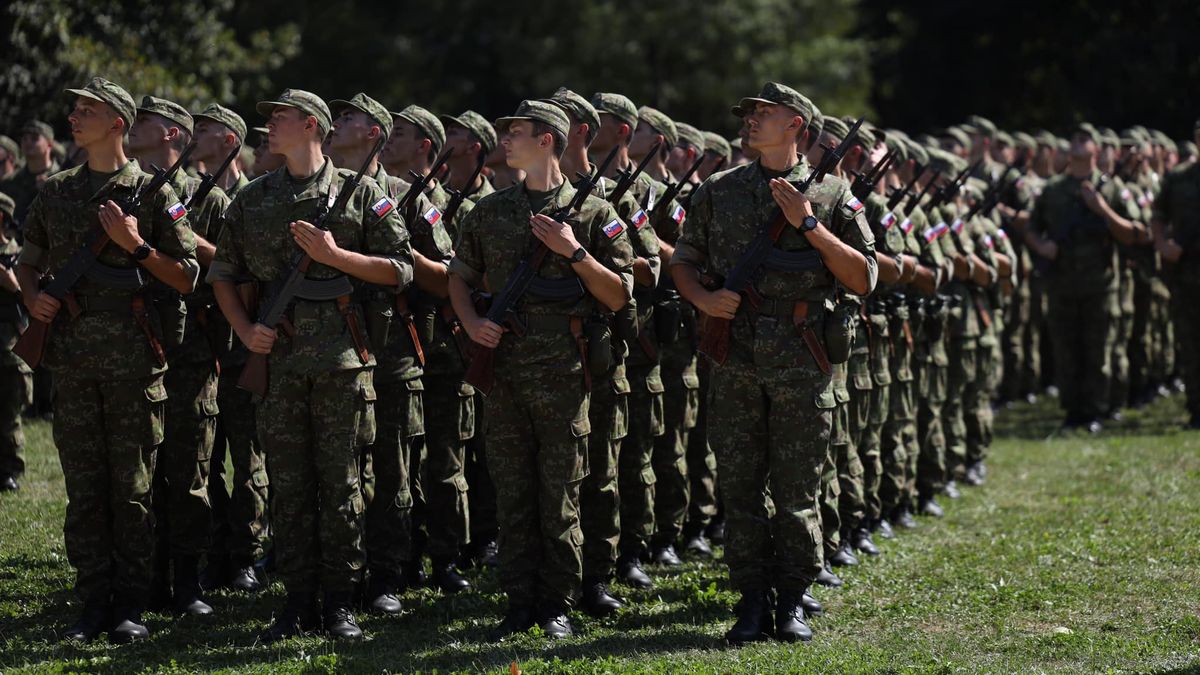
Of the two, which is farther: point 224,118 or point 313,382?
point 224,118

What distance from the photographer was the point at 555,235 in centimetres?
728

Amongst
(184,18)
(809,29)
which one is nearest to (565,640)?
(184,18)

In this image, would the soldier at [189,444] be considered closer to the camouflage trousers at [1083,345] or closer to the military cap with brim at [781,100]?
the military cap with brim at [781,100]

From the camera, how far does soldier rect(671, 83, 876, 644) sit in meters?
7.37

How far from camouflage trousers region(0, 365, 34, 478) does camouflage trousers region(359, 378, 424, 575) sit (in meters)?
→ 4.38

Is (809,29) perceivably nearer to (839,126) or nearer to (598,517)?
(839,126)

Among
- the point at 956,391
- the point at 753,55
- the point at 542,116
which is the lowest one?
the point at 956,391

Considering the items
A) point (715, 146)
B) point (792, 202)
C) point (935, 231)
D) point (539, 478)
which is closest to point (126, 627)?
point (539, 478)

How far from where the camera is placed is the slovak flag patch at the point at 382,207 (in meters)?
7.51

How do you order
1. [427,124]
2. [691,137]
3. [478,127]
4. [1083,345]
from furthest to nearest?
[1083,345] < [691,137] < [478,127] < [427,124]

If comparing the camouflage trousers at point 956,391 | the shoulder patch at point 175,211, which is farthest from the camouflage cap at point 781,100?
the camouflage trousers at point 956,391

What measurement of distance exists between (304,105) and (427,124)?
1.90 metres

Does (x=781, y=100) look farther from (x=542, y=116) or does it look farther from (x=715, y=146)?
(x=715, y=146)

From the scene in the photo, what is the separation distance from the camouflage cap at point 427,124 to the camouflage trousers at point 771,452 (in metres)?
2.68
